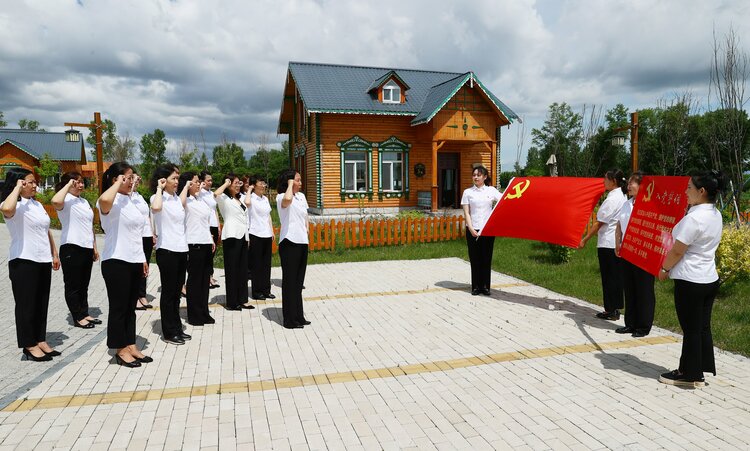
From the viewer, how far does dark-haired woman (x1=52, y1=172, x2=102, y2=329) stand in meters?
6.18

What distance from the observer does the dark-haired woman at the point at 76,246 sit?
6180mm

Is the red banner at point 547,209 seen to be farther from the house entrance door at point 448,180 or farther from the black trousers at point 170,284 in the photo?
the house entrance door at point 448,180

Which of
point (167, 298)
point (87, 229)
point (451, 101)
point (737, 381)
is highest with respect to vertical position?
point (451, 101)

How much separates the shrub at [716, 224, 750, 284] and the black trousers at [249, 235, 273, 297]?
23.1 feet

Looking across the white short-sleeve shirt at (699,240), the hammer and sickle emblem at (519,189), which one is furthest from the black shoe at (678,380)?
the hammer and sickle emblem at (519,189)

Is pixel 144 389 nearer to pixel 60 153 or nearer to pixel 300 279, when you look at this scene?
pixel 300 279

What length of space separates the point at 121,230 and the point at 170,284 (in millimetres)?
1064

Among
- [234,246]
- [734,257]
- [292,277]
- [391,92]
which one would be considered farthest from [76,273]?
[391,92]

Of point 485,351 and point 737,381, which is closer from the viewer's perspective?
point 737,381

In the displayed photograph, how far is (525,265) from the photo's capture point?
10.7 metres

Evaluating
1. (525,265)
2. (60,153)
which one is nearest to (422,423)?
(525,265)

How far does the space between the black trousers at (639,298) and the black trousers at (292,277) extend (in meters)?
4.05

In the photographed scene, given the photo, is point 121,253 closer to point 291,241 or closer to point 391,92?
point 291,241

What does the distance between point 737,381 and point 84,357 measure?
256 inches
